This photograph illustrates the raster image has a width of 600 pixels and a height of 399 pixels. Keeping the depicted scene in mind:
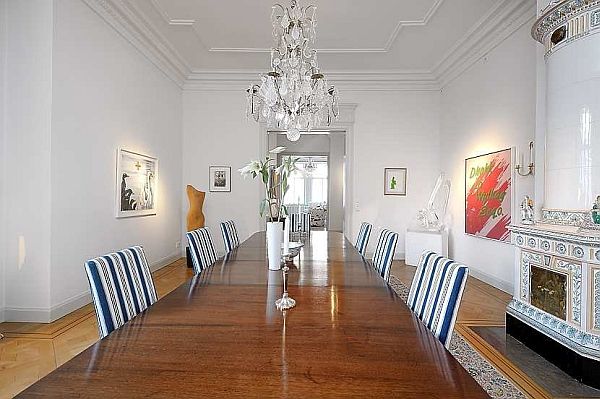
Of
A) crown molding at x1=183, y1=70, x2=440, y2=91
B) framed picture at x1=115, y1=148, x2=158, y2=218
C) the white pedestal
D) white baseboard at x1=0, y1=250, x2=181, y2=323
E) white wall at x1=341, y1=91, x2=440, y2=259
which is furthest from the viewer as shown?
white wall at x1=341, y1=91, x2=440, y2=259

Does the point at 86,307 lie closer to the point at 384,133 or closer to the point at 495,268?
the point at 495,268

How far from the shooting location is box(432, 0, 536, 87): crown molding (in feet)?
15.8

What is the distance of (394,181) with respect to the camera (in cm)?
782

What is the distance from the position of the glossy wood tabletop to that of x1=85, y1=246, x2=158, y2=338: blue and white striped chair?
6.9 inches

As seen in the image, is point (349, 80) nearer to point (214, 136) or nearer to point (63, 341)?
point (214, 136)

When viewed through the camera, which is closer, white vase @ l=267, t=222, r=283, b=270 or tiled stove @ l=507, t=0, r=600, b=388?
white vase @ l=267, t=222, r=283, b=270

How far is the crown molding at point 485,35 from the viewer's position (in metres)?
4.81

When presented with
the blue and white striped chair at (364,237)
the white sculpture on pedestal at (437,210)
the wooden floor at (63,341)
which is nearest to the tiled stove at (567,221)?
the wooden floor at (63,341)

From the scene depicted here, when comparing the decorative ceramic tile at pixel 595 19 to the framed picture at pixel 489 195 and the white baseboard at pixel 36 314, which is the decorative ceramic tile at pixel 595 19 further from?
the white baseboard at pixel 36 314

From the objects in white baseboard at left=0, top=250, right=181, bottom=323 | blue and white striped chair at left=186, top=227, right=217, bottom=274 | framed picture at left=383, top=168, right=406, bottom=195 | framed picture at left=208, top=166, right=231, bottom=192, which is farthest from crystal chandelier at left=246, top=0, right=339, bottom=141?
framed picture at left=383, top=168, right=406, bottom=195

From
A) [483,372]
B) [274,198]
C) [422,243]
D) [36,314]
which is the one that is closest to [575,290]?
[483,372]

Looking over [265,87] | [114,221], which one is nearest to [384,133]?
[265,87]

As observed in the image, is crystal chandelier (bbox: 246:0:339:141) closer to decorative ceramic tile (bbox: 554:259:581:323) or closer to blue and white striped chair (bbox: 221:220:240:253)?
blue and white striped chair (bbox: 221:220:240:253)

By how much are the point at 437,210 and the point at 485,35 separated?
3.12m
